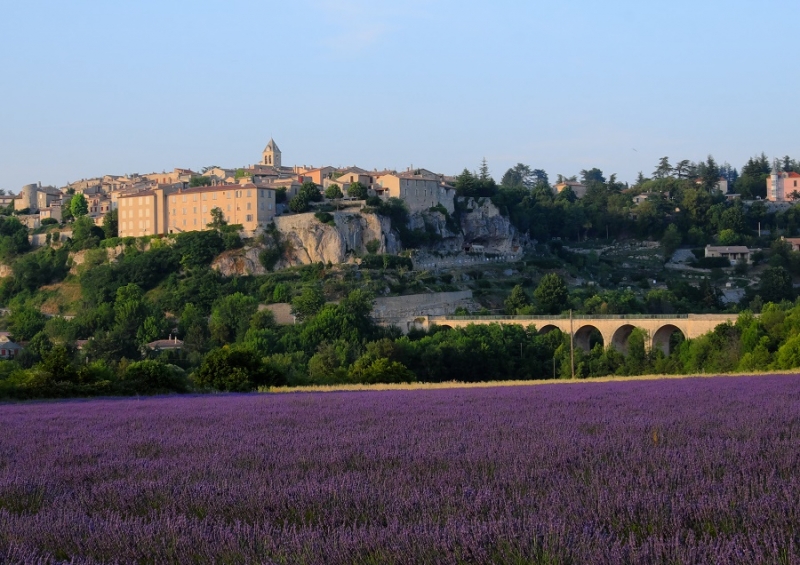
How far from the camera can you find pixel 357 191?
248 ft

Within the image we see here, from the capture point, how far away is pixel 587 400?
13.8m

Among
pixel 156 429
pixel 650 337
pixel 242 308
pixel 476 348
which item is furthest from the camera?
pixel 242 308

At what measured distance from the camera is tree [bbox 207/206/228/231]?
73000 mm

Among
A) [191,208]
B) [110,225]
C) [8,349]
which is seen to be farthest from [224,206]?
[8,349]

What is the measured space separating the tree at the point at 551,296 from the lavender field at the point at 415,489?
49.5 m

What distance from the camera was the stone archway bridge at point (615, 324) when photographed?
49750mm

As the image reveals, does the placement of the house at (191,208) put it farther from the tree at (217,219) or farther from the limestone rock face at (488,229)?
the limestone rock face at (488,229)

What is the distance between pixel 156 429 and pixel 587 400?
5.98 meters

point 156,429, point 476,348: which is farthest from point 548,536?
point 476,348

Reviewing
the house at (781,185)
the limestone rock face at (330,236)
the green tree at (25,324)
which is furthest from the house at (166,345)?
the house at (781,185)

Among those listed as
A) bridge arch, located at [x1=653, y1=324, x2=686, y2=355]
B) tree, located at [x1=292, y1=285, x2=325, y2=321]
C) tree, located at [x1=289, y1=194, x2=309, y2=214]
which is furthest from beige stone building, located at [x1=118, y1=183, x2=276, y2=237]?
bridge arch, located at [x1=653, y1=324, x2=686, y2=355]

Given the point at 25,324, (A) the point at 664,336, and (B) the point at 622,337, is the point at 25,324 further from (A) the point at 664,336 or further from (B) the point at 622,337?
(A) the point at 664,336

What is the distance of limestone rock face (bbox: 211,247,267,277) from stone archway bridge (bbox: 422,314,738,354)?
1473 centimetres

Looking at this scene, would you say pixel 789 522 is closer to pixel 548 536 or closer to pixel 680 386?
pixel 548 536
